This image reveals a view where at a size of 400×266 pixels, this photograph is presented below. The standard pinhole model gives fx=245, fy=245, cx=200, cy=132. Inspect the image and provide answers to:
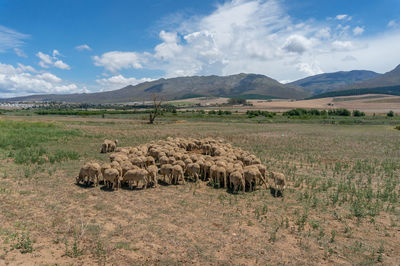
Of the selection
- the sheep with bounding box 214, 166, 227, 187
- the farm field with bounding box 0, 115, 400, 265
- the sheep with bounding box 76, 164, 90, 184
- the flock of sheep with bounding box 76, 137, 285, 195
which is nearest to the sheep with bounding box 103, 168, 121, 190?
the flock of sheep with bounding box 76, 137, 285, 195

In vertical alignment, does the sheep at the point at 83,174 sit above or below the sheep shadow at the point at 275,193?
above

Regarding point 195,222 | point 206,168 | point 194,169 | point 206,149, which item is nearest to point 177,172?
point 194,169

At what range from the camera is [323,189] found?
13.2 metres

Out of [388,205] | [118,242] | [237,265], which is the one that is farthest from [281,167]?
[118,242]

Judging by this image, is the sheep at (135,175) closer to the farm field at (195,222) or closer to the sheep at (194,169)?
the farm field at (195,222)

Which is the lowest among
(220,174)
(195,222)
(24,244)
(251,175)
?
(195,222)

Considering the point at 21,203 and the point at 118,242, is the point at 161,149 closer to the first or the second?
the point at 21,203

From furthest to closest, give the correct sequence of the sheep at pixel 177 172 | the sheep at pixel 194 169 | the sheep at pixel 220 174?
the sheep at pixel 194 169, the sheep at pixel 177 172, the sheep at pixel 220 174

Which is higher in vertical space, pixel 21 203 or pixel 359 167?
pixel 21 203

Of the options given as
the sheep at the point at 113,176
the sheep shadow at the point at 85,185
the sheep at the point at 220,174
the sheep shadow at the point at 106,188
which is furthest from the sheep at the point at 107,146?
Answer: the sheep at the point at 220,174

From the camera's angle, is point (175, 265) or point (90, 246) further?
point (90, 246)

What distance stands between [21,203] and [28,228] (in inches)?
97.8

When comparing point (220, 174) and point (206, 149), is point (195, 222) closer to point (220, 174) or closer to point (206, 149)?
point (220, 174)

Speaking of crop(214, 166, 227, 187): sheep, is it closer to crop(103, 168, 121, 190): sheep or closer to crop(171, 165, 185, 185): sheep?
crop(171, 165, 185, 185): sheep
